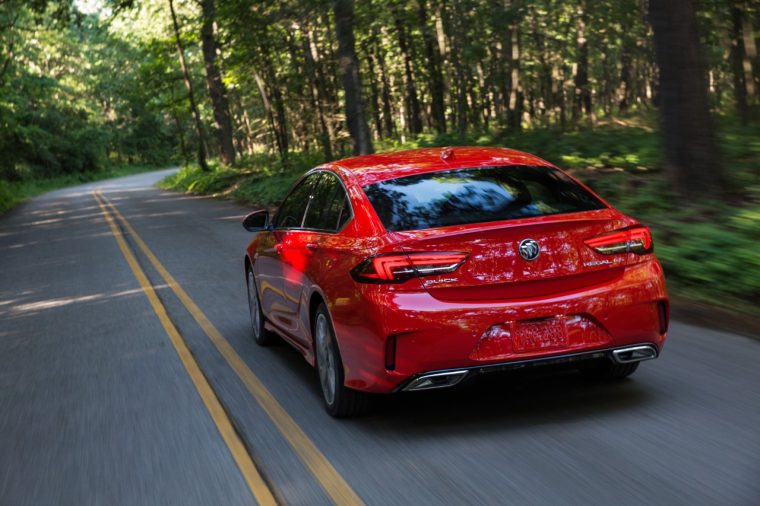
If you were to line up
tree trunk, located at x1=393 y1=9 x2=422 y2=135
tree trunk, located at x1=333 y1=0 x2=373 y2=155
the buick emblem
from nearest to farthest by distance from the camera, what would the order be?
1. the buick emblem
2. tree trunk, located at x1=333 y1=0 x2=373 y2=155
3. tree trunk, located at x1=393 y1=9 x2=422 y2=135

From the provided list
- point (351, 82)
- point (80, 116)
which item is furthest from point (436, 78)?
point (80, 116)

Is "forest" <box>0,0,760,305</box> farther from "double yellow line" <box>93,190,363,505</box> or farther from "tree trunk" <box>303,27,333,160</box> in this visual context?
"double yellow line" <box>93,190,363,505</box>

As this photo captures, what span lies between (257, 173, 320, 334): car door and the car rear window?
3.58 feet

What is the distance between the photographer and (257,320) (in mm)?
7930

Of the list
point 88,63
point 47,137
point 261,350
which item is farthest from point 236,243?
point 88,63

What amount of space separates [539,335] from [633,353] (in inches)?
26.1

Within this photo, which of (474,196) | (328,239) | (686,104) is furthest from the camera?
(686,104)

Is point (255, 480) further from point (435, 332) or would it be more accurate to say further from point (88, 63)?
point (88, 63)

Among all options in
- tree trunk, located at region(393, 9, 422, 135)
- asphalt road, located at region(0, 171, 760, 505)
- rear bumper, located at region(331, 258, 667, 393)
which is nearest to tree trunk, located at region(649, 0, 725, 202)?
asphalt road, located at region(0, 171, 760, 505)

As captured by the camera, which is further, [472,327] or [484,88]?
[484,88]

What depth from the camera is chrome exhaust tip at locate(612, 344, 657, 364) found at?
4.95 m

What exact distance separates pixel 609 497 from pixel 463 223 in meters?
1.79

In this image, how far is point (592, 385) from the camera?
5.68 metres

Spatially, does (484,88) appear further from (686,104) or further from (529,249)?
(529,249)
